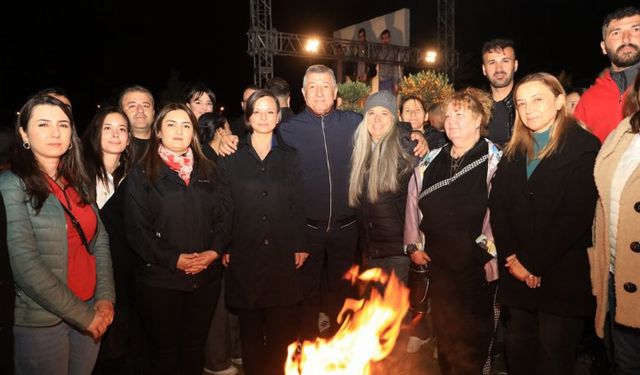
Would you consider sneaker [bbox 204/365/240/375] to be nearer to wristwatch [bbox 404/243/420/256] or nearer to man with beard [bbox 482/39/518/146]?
wristwatch [bbox 404/243/420/256]

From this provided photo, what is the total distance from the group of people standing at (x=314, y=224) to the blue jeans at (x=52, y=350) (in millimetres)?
12

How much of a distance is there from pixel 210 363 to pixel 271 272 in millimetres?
1410

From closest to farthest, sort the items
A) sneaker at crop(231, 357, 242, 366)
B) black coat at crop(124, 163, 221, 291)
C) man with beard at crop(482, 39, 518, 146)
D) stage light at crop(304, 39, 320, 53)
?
black coat at crop(124, 163, 221, 291) → man with beard at crop(482, 39, 518, 146) → sneaker at crop(231, 357, 242, 366) → stage light at crop(304, 39, 320, 53)

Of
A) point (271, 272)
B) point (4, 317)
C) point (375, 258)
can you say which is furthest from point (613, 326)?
point (4, 317)

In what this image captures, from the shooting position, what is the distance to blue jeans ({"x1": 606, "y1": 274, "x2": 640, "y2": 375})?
3.03 metres

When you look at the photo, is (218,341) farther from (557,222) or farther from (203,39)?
(203,39)

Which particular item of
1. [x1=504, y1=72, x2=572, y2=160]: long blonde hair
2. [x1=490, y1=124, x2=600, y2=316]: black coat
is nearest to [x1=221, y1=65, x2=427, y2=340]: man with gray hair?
[x1=504, y1=72, x2=572, y2=160]: long blonde hair

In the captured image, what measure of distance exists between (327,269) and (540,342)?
200 centimetres

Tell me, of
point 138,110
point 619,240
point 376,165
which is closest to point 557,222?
point 619,240

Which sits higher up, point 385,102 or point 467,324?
point 385,102

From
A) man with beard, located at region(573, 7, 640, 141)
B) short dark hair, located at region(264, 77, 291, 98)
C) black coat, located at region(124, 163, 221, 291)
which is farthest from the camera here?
short dark hair, located at region(264, 77, 291, 98)

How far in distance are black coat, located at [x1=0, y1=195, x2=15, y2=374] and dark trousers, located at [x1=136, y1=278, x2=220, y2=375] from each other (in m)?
1.05

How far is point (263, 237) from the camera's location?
404 centimetres

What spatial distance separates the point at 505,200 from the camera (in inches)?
139
